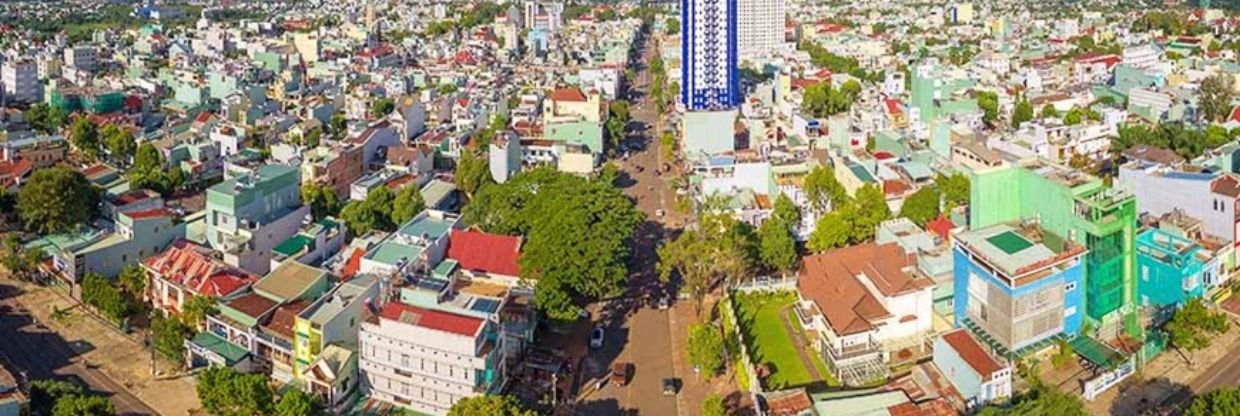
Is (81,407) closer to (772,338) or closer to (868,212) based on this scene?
(772,338)

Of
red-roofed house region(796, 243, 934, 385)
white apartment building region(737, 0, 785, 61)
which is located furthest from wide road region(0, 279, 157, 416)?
white apartment building region(737, 0, 785, 61)

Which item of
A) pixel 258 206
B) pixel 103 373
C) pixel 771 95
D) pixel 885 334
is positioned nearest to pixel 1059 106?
pixel 771 95

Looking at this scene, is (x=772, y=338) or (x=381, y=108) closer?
(x=772, y=338)

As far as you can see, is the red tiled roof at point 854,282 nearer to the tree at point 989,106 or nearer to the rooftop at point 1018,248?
the rooftop at point 1018,248

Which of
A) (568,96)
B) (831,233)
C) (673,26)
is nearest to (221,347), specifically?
(831,233)

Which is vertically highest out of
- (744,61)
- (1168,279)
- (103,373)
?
(744,61)

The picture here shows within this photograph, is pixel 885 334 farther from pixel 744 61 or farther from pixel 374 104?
pixel 744 61

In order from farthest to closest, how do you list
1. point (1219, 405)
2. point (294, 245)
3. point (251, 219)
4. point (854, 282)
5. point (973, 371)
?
point (251, 219)
point (294, 245)
point (854, 282)
point (973, 371)
point (1219, 405)

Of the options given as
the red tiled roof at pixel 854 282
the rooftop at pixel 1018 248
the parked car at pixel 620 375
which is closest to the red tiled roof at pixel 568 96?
the red tiled roof at pixel 854 282
